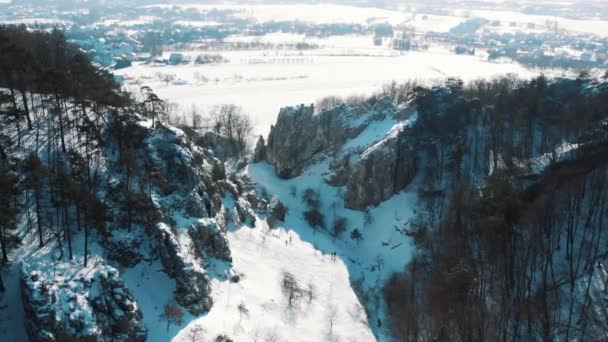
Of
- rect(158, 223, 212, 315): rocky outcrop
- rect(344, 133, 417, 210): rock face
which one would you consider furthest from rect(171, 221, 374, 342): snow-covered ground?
rect(344, 133, 417, 210): rock face

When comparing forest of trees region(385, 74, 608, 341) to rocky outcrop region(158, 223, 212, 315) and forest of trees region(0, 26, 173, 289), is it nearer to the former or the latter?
rocky outcrop region(158, 223, 212, 315)

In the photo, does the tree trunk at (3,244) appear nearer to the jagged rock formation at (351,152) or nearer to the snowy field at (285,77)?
the jagged rock formation at (351,152)

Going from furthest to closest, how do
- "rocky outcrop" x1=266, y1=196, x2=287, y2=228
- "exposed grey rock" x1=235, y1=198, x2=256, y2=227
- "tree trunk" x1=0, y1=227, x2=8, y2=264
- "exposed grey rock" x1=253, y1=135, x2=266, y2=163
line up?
"exposed grey rock" x1=253, y1=135, x2=266, y2=163 → "rocky outcrop" x1=266, y1=196, x2=287, y2=228 → "exposed grey rock" x1=235, y1=198, x2=256, y2=227 → "tree trunk" x1=0, y1=227, x2=8, y2=264

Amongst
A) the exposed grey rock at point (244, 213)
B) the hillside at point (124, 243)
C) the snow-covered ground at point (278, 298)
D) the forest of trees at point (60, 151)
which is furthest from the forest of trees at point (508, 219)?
the forest of trees at point (60, 151)

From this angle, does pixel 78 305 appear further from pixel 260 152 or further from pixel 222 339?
pixel 260 152

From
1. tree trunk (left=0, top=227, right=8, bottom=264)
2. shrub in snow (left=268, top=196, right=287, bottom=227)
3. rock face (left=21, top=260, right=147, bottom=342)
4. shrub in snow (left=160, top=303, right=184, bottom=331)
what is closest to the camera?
rock face (left=21, top=260, right=147, bottom=342)
